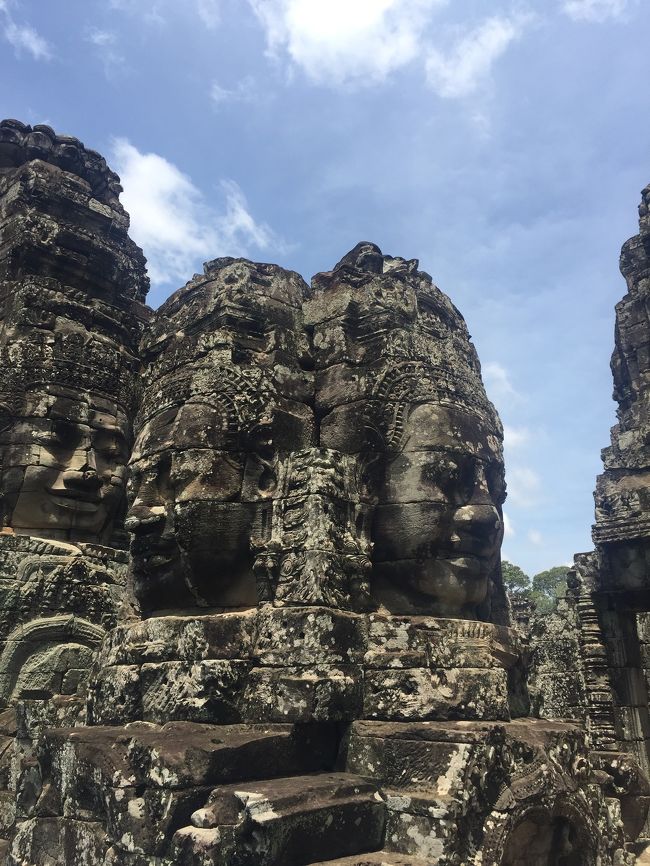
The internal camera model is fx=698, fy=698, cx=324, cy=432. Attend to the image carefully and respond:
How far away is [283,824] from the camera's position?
119 inches

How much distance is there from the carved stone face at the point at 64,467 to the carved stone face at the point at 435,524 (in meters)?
3.79

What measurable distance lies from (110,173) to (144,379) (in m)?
5.15

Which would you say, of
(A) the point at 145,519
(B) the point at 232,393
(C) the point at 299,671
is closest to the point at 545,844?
→ (C) the point at 299,671

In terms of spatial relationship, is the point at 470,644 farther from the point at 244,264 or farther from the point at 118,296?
the point at 118,296

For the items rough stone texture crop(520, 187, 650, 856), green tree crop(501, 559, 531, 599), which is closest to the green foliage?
green tree crop(501, 559, 531, 599)

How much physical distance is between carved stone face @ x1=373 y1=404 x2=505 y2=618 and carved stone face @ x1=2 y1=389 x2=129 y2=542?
3.79 meters

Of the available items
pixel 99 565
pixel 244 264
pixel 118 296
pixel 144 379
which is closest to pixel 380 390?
pixel 244 264

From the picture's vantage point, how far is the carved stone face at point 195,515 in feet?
14.6

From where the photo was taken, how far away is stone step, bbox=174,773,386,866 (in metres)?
2.94

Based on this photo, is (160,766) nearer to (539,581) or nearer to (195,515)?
(195,515)

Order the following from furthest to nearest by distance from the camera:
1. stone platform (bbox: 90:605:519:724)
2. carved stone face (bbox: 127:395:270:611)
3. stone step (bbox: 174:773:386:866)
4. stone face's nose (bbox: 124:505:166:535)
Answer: stone face's nose (bbox: 124:505:166:535) < carved stone face (bbox: 127:395:270:611) < stone platform (bbox: 90:605:519:724) < stone step (bbox: 174:773:386:866)

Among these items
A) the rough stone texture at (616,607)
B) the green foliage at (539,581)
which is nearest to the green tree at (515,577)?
the green foliage at (539,581)

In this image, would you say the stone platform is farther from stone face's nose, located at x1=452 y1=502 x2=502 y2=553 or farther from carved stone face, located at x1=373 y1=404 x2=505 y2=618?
stone face's nose, located at x1=452 y1=502 x2=502 y2=553

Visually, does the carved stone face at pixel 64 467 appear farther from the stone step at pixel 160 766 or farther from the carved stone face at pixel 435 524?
the carved stone face at pixel 435 524
